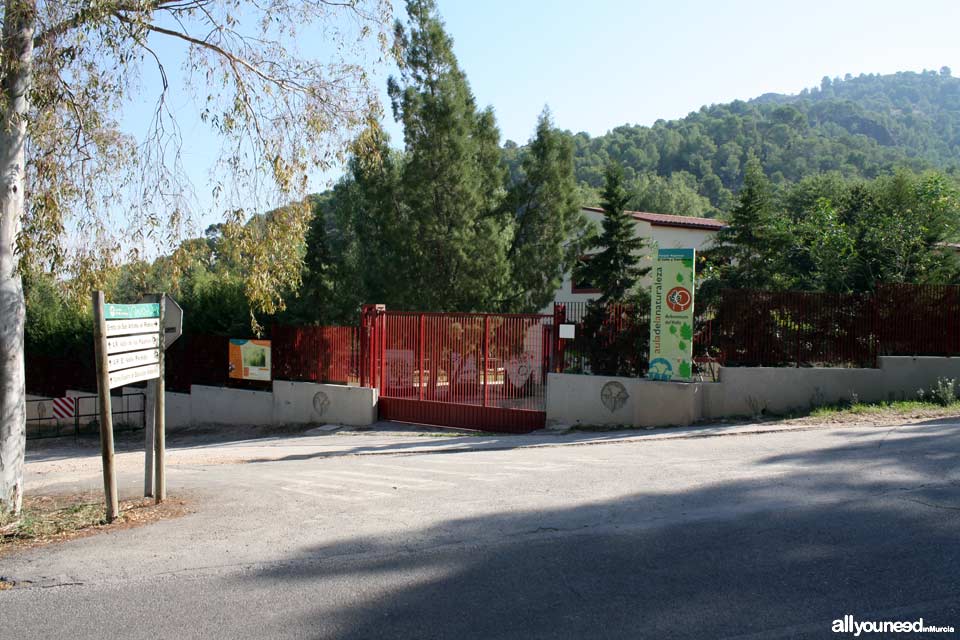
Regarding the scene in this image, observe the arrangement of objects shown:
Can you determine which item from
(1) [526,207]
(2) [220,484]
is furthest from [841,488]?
(1) [526,207]

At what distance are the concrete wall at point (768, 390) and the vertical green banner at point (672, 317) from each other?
0.32 meters

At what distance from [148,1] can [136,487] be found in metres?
6.18

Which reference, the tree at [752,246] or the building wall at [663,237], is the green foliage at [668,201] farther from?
the tree at [752,246]

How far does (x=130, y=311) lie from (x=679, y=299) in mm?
9303

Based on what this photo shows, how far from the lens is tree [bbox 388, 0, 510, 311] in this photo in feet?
66.7

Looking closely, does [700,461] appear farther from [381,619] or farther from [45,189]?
[45,189]

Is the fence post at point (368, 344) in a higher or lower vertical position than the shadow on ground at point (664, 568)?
higher

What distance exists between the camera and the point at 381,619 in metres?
4.96

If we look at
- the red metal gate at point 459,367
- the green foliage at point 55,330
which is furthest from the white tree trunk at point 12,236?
the green foliage at point 55,330

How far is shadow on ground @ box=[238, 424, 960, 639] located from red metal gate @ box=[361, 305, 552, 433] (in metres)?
8.01

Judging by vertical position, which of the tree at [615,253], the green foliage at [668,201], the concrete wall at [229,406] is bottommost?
the concrete wall at [229,406]

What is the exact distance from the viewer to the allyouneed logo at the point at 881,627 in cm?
455

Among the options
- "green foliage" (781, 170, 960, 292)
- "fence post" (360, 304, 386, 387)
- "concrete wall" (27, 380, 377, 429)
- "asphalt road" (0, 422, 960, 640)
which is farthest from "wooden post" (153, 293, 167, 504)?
"green foliage" (781, 170, 960, 292)

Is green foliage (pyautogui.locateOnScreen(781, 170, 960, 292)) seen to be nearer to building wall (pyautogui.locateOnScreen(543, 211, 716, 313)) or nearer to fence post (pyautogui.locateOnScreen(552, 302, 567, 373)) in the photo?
fence post (pyautogui.locateOnScreen(552, 302, 567, 373))
